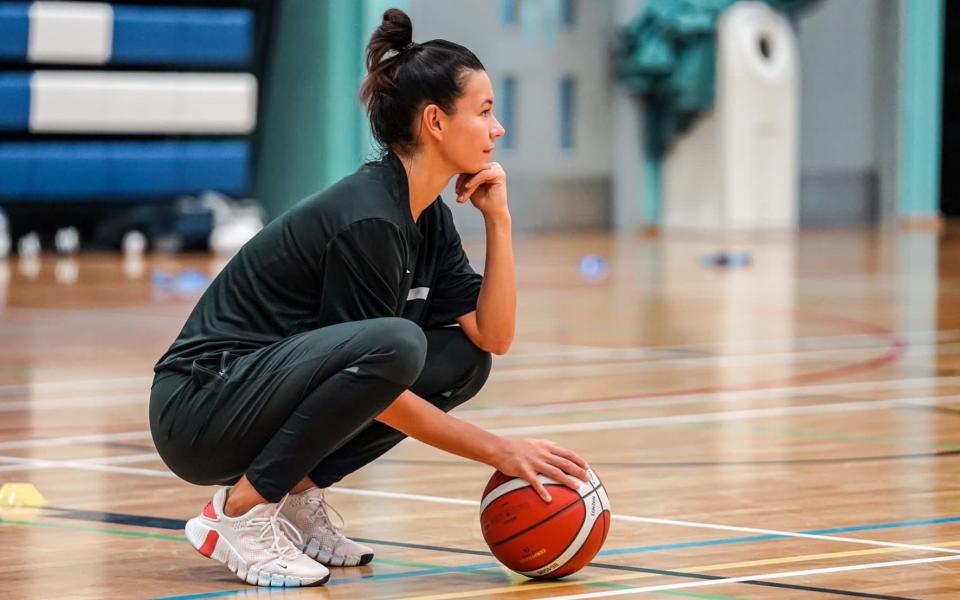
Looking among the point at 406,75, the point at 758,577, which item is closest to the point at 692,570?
the point at 758,577

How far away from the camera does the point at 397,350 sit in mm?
2166

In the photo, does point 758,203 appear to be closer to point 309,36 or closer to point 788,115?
point 788,115

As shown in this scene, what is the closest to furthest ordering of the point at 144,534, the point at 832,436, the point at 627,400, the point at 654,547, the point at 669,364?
the point at 654,547 → the point at 144,534 → the point at 832,436 → the point at 627,400 → the point at 669,364

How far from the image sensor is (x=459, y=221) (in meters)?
13.5

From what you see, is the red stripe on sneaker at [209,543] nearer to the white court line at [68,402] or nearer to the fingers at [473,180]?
the fingers at [473,180]

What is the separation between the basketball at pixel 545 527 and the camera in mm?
A: 2264

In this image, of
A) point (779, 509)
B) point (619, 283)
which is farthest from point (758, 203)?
point (779, 509)

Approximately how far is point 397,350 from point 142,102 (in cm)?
987

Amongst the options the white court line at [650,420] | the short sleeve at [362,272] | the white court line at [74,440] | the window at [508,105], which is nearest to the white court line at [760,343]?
the white court line at [650,420]

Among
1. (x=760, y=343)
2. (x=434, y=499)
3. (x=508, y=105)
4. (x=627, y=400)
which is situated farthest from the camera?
(x=508, y=105)

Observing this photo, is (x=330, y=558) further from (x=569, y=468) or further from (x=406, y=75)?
(x=406, y=75)

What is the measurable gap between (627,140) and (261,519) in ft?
41.5

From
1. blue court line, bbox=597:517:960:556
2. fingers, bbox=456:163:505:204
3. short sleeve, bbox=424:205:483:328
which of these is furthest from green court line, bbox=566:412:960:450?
fingers, bbox=456:163:505:204

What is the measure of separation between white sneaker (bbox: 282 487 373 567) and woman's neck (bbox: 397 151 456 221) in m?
0.49
